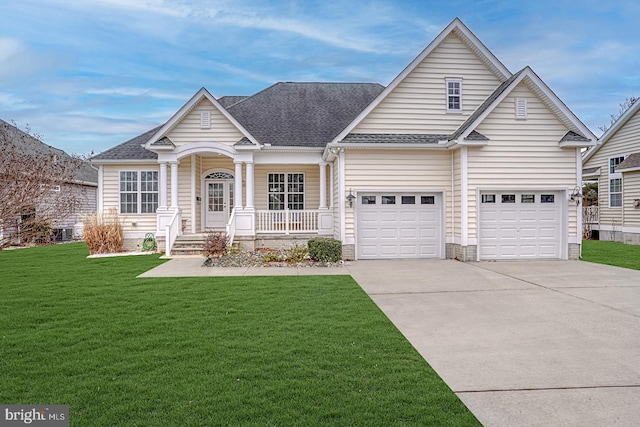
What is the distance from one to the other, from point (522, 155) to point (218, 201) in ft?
40.7

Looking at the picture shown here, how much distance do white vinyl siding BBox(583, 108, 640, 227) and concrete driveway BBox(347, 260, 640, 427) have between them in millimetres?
13575

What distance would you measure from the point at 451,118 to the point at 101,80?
17247 mm

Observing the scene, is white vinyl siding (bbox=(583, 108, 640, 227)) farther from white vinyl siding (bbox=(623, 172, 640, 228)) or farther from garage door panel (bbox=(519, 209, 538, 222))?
garage door panel (bbox=(519, 209, 538, 222))

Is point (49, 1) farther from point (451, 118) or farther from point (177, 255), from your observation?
point (451, 118)

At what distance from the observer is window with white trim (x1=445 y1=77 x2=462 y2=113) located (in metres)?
14.8

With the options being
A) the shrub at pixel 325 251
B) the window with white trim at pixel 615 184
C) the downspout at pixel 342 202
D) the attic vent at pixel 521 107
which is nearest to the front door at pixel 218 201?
the downspout at pixel 342 202

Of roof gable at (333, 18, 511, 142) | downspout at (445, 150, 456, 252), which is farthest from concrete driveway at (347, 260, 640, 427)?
roof gable at (333, 18, 511, 142)

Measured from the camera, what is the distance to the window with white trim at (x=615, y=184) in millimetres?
21984

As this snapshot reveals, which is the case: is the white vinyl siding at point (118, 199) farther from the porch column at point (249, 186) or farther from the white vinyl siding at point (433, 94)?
the white vinyl siding at point (433, 94)

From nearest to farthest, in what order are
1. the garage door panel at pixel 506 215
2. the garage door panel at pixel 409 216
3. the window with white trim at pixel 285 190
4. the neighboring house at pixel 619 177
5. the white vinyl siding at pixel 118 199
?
the garage door panel at pixel 506 215
the garage door panel at pixel 409 216
the white vinyl siding at pixel 118 199
the window with white trim at pixel 285 190
the neighboring house at pixel 619 177

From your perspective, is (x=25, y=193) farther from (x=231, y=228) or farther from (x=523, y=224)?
(x=523, y=224)

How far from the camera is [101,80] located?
20.9 meters

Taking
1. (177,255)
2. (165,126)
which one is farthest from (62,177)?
(165,126)

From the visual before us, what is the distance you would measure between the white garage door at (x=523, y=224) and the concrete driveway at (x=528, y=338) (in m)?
3.05
